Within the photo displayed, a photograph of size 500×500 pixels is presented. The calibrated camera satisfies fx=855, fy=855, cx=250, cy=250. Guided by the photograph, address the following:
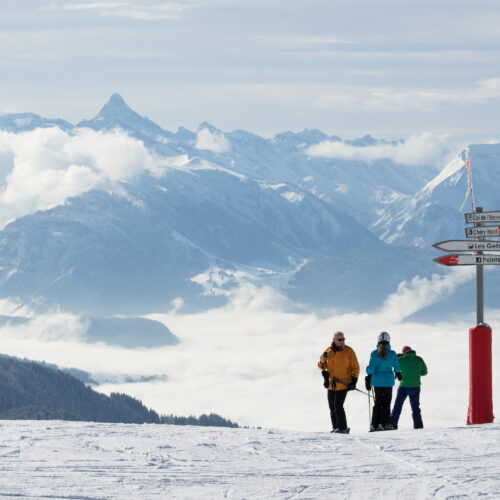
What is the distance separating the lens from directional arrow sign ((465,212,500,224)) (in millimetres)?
20281

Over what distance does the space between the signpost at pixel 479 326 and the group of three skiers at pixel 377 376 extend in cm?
146

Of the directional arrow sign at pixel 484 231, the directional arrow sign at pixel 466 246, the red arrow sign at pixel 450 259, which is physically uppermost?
the directional arrow sign at pixel 484 231

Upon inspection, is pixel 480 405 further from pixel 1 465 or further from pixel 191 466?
pixel 1 465

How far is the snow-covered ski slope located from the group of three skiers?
0.87m

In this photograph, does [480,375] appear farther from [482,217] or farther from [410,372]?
[482,217]

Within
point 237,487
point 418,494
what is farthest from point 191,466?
point 418,494

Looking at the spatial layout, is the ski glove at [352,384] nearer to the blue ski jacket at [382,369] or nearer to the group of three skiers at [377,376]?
the group of three skiers at [377,376]

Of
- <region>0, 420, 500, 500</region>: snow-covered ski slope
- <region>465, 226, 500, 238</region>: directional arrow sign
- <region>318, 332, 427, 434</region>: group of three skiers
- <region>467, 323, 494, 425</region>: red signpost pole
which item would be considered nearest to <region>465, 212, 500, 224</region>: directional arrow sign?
<region>465, 226, 500, 238</region>: directional arrow sign

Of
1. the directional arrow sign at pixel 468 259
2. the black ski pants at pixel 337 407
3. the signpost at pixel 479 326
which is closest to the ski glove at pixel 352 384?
the black ski pants at pixel 337 407

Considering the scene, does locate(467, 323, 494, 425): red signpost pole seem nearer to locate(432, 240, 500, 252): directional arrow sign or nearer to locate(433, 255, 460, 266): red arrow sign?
locate(433, 255, 460, 266): red arrow sign

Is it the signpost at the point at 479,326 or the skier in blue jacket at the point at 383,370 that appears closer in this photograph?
the skier in blue jacket at the point at 383,370

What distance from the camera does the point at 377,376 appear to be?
1841 centimetres

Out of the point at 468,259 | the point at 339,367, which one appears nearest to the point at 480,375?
the point at 468,259

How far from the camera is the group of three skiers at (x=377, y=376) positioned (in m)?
17.6
